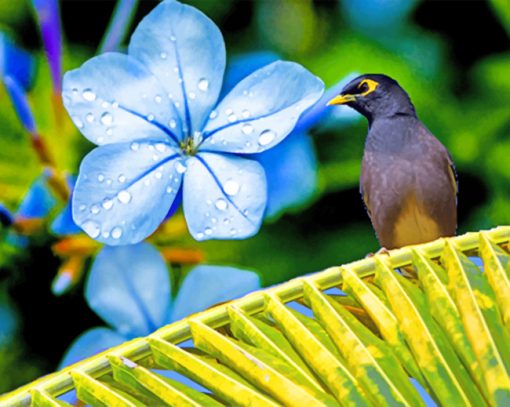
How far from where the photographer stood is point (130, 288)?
0.83m

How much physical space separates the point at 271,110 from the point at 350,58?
0.10 metres

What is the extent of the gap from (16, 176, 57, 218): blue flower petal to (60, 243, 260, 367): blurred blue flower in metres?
0.06

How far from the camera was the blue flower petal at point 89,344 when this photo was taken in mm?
812

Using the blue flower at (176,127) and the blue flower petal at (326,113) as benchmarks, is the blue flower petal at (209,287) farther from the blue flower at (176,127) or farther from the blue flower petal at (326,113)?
the blue flower petal at (326,113)

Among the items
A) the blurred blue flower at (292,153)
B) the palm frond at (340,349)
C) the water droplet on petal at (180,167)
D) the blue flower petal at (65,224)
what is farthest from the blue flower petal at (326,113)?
the palm frond at (340,349)

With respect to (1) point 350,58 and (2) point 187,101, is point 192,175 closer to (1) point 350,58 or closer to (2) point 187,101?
(2) point 187,101

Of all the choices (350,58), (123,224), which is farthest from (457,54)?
(123,224)

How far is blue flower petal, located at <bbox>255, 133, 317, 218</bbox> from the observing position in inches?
31.5

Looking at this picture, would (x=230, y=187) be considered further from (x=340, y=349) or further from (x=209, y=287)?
(x=340, y=349)

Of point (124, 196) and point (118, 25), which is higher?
point (118, 25)

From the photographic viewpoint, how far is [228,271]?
2.71ft

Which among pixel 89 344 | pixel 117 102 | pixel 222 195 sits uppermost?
pixel 117 102

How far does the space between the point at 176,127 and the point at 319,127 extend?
0.13 m

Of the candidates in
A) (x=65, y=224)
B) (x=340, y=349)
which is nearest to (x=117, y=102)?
(x=65, y=224)
